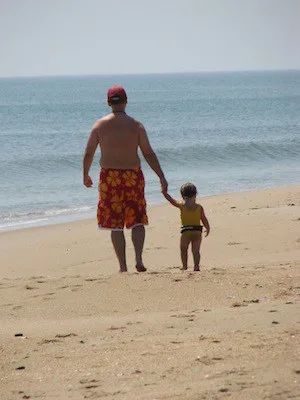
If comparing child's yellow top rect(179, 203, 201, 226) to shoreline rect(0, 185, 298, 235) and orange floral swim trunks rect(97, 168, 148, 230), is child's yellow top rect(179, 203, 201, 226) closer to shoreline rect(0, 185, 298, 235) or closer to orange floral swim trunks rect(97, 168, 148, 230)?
orange floral swim trunks rect(97, 168, 148, 230)

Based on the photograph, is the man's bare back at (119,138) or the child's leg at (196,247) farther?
the child's leg at (196,247)

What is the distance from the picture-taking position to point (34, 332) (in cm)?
588

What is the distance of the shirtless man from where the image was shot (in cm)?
788

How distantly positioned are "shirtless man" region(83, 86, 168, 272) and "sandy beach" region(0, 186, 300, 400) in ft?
1.92

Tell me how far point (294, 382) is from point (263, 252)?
5993 millimetres

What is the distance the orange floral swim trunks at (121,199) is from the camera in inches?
311

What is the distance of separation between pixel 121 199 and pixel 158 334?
2.49 meters

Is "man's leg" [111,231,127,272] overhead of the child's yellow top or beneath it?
beneath

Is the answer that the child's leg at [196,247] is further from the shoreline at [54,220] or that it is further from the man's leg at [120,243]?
the shoreline at [54,220]

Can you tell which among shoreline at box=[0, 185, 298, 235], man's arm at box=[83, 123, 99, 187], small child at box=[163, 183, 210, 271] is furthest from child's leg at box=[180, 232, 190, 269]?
shoreline at box=[0, 185, 298, 235]

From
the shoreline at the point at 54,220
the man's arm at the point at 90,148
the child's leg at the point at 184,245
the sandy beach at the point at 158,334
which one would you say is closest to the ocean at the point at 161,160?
the shoreline at the point at 54,220

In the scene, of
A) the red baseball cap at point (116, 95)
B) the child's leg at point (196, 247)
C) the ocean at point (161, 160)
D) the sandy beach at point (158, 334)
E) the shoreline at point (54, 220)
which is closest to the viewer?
the sandy beach at point (158, 334)

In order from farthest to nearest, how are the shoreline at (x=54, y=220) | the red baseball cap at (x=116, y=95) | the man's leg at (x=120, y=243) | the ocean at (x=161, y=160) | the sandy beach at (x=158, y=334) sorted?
the ocean at (x=161, y=160), the shoreline at (x=54, y=220), the man's leg at (x=120, y=243), the red baseball cap at (x=116, y=95), the sandy beach at (x=158, y=334)

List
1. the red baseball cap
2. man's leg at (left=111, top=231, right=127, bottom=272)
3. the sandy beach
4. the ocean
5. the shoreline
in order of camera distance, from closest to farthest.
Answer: the sandy beach → the red baseball cap → man's leg at (left=111, top=231, right=127, bottom=272) → the shoreline → the ocean
